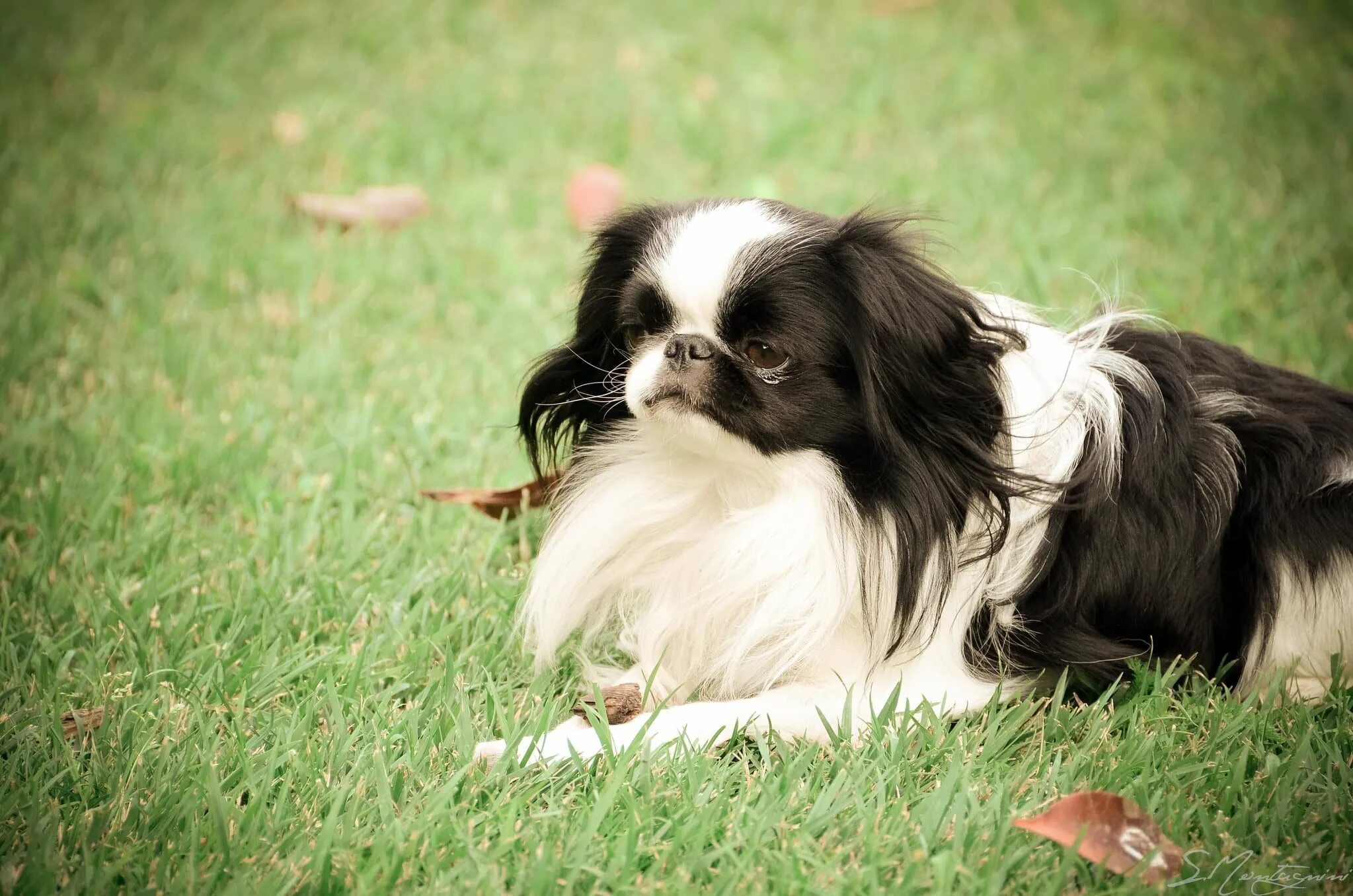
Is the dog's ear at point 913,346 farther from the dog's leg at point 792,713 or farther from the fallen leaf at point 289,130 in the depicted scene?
the fallen leaf at point 289,130

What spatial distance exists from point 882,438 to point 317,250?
125 inches

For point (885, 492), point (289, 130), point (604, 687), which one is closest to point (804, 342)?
point (885, 492)

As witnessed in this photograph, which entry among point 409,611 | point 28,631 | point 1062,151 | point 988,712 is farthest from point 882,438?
point 1062,151

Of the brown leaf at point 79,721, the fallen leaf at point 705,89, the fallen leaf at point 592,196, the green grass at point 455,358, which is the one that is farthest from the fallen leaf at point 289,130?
the brown leaf at point 79,721

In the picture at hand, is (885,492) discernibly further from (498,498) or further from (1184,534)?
(498,498)

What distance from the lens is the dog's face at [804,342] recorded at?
87.2 inches

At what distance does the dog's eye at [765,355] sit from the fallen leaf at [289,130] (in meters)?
4.02

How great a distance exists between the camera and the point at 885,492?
2.29m

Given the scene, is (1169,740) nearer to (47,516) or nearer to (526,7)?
(47,516)

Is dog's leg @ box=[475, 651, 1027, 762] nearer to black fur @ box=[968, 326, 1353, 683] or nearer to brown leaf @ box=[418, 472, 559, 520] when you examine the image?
black fur @ box=[968, 326, 1353, 683]

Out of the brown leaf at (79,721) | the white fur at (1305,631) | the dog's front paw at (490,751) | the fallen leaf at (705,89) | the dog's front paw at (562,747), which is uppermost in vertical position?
the fallen leaf at (705,89)

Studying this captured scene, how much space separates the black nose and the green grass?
0.74 meters

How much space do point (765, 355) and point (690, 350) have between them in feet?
0.45

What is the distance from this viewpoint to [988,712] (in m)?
2.41
